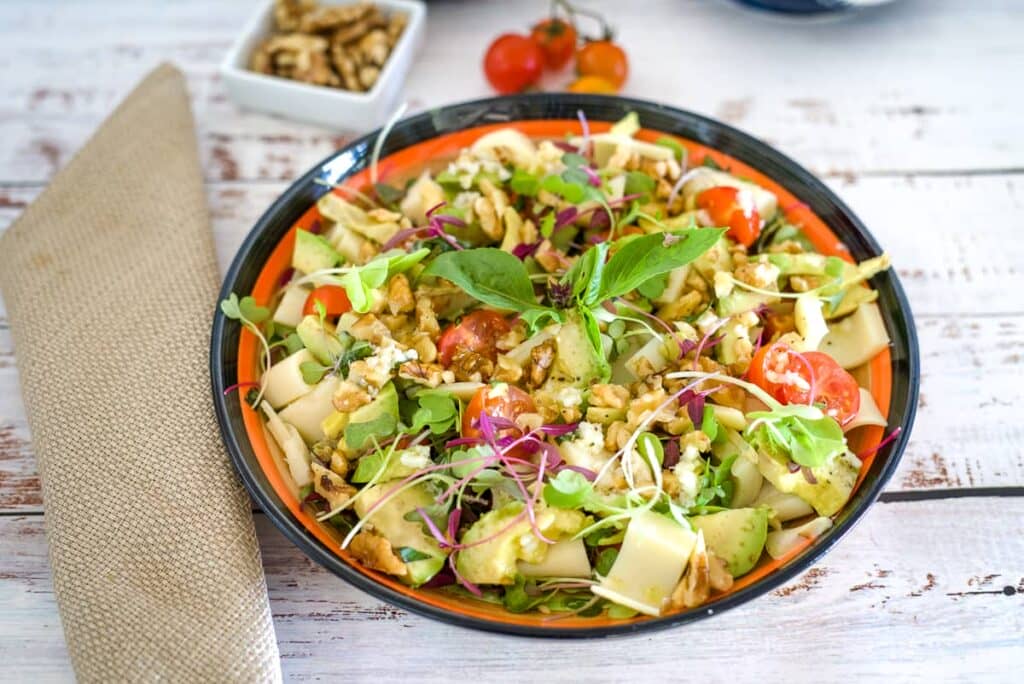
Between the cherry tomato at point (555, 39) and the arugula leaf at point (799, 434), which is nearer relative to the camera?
the arugula leaf at point (799, 434)

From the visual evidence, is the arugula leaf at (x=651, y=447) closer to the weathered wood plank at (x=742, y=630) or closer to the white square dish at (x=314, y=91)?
the weathered wood plank at (x=742, y=630)

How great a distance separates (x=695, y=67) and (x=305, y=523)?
2198 mm

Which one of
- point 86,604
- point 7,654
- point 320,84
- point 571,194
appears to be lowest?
point 7,654

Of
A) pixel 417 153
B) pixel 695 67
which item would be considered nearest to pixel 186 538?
pixel 417 153

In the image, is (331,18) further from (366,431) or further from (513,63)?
(366,431)

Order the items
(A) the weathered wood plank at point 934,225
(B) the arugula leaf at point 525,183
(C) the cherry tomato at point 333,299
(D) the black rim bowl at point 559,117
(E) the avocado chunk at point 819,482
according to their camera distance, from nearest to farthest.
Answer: (D) the black rim bowl at point 559,117, (E) the avocado chunk at point 819,482, (C) the cherry tomato at point 333,299, (B) the arugula leaf at point 525,183, (A) the weathered wood plank at point 934,225

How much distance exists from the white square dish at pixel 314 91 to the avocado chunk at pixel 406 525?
148 cm

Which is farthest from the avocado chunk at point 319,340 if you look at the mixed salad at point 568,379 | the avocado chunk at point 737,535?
the avocado chunk at point 737,535

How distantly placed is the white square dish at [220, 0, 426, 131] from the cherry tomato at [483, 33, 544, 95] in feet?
0.95

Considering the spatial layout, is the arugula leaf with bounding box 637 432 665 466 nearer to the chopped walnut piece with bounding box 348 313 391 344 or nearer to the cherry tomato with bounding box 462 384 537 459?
the cherry tomato with bounding box 462 384 537 459

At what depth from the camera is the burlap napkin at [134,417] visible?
6.35 feet

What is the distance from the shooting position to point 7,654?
2.08 m

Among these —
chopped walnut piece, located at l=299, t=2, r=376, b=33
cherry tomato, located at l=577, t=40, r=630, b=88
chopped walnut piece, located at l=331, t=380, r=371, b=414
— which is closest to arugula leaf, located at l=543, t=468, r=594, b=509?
chopped walnut piece, located at l=331, t=380, r=371, b=414

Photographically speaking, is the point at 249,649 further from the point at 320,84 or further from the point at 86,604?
the point at 320,84
